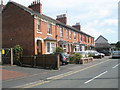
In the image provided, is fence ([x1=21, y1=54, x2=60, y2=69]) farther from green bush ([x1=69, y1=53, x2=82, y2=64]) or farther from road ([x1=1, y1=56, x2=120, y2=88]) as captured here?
green bush ([x1=69, y1=53, x2=82, y2=64])

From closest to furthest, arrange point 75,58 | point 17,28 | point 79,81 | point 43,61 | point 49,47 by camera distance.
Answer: point 79,81 → point 43,61 → point 75,58 → point 17,28 → point 49,47

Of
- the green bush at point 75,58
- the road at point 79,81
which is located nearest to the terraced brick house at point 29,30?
the green bush at point 75,58

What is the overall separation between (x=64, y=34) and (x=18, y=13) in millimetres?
10565

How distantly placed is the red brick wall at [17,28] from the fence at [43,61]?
325 cm

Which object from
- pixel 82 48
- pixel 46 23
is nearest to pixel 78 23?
pixel 82 48

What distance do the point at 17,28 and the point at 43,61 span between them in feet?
28.7

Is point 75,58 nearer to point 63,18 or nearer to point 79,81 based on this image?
point 79,81

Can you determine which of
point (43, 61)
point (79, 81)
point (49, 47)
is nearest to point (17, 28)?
point (49, 47)

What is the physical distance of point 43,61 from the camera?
1834cm

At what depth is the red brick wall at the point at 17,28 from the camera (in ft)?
76.6

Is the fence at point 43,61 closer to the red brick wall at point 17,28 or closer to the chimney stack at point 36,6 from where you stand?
the red brick wall at point 17,28

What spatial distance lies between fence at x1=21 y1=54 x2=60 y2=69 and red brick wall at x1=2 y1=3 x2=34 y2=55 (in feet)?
10.7

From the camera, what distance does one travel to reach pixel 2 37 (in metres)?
26.2

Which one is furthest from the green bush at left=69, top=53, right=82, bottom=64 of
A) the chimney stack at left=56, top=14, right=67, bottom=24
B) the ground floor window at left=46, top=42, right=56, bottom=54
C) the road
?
the chimney stack at left=56, top=14, right=67, bottom=24
